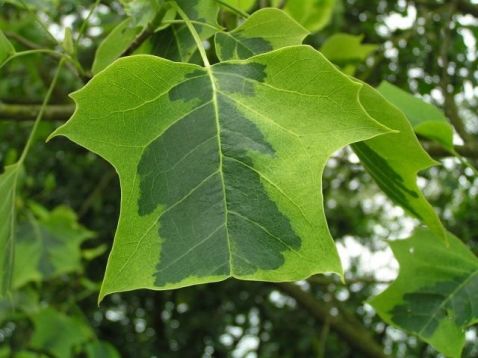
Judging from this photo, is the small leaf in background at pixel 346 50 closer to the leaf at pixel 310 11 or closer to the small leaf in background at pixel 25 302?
the leaf at pixel 310 11

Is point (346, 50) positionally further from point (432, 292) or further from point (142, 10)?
point (142, 10)

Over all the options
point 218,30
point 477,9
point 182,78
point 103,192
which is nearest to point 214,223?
point 182,78

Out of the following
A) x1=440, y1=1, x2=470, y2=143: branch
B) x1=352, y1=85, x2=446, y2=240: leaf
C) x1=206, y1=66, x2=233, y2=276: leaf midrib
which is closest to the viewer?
x1=206, y1=66, x2=233, y2=276: leaf midrib

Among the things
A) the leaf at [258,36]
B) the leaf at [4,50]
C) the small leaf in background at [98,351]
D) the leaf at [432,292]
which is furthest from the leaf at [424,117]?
the small leaf in background at [98,351]

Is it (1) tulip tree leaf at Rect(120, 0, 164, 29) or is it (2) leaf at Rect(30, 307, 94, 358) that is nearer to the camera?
(1) tulip tree leaf at Rect(120, 0, 164, 29)

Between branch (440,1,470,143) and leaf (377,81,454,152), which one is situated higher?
leaf (377,81,454,152)

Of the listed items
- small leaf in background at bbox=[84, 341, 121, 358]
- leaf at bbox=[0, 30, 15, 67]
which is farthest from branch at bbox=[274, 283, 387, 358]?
leaf at bbox=[0, 30, 15, 67]

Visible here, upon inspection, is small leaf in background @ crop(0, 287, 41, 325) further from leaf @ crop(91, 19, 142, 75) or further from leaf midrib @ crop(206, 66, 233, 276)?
leaf midrib @ crop(206, 66, 233, 276)
